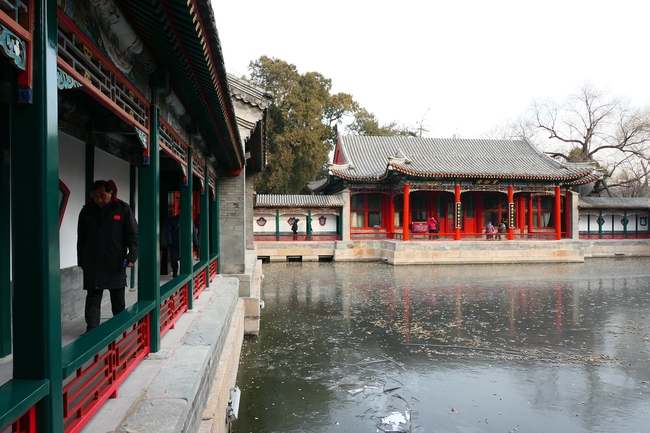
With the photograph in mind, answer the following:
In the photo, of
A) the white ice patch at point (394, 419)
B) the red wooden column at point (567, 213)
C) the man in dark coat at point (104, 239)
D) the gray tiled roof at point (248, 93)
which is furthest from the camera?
the red wooden column at point (567, 213)

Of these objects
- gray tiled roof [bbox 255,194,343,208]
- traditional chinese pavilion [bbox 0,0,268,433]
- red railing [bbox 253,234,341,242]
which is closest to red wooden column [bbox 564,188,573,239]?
gray tiled roof [bbox 255,194,343,208]

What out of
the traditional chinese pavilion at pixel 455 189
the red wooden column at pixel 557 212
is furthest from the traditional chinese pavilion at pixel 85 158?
the red wooden column at pixel 557 212

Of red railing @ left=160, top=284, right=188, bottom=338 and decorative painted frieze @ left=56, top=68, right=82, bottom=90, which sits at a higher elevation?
decorative painted frieze @ left=56, top=68, right=82, bottom=90

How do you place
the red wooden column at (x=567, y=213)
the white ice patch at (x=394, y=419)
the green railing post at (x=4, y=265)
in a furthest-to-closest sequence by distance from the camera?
the red wooden column at (x=567, y=213), the white ice patch at (x=394, y=419), the green railing post at (x=4, y=265)

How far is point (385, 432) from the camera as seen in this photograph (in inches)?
172

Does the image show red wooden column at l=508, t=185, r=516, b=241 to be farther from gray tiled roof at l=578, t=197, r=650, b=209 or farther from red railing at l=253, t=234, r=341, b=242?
red railing at l=253, t=234, r=341, b=242

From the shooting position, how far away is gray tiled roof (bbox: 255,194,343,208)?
72.8 ft

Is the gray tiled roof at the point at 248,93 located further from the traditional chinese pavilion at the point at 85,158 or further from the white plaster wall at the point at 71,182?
the white plaster wall at the point at 71,182

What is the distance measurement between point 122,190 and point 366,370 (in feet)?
14.1

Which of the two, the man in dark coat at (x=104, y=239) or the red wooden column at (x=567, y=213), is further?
the red wooden column at (x=567, y=213)

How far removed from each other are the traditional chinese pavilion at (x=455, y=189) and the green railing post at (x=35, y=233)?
19416mm

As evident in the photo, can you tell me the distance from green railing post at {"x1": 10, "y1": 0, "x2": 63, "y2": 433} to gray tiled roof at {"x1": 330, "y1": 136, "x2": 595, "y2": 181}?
19446 millimetres

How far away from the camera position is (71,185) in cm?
543

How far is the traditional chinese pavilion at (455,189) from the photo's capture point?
72.5 ft
